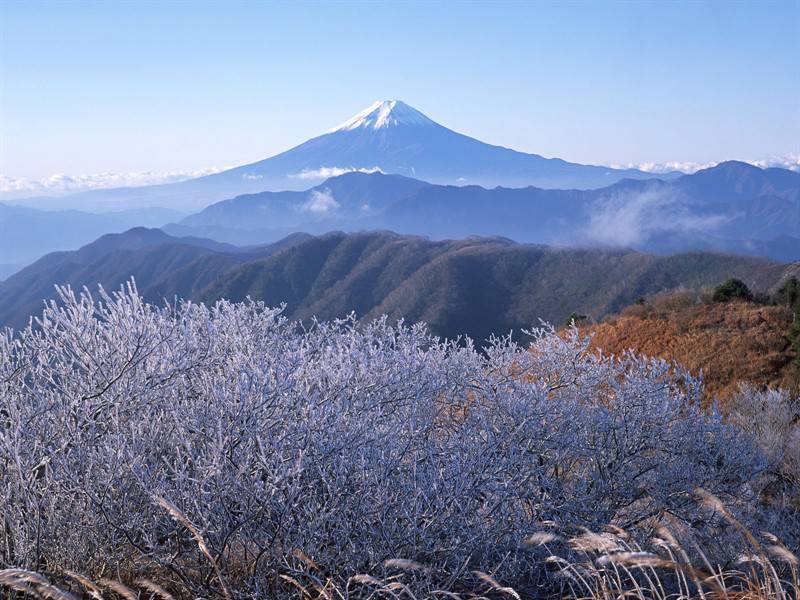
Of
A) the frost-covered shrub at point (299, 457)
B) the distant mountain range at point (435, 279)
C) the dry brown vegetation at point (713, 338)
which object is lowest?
the distant mountain range at point (435, 279)

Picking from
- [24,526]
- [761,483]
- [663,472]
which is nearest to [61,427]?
[24,526]

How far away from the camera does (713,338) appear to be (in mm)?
28031

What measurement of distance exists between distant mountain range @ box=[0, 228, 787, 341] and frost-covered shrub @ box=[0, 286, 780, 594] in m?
65.0

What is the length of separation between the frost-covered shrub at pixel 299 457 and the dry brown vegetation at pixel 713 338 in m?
14.1

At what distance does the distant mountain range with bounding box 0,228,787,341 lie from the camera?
322 feet

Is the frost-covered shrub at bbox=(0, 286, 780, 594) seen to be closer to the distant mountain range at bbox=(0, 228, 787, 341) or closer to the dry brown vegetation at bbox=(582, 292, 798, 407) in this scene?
the dry brown vegetation at bbox=(582, 292, 798, 407)

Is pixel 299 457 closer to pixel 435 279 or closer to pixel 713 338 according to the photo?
pixel 713 338

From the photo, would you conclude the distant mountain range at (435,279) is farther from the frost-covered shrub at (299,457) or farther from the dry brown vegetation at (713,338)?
the frost-covered shrub at (299,457)

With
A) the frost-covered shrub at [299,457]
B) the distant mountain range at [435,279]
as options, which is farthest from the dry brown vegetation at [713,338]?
the distant mountain range at [435,279]

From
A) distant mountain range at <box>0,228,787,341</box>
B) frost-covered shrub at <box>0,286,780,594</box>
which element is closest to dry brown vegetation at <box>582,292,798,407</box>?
frost-covered shrub at <box>0,286,780,594</box>

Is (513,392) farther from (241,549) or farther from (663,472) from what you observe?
(241,549)

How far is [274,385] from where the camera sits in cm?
638

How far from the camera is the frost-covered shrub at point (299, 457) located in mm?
5328

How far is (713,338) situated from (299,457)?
26.7 metres
